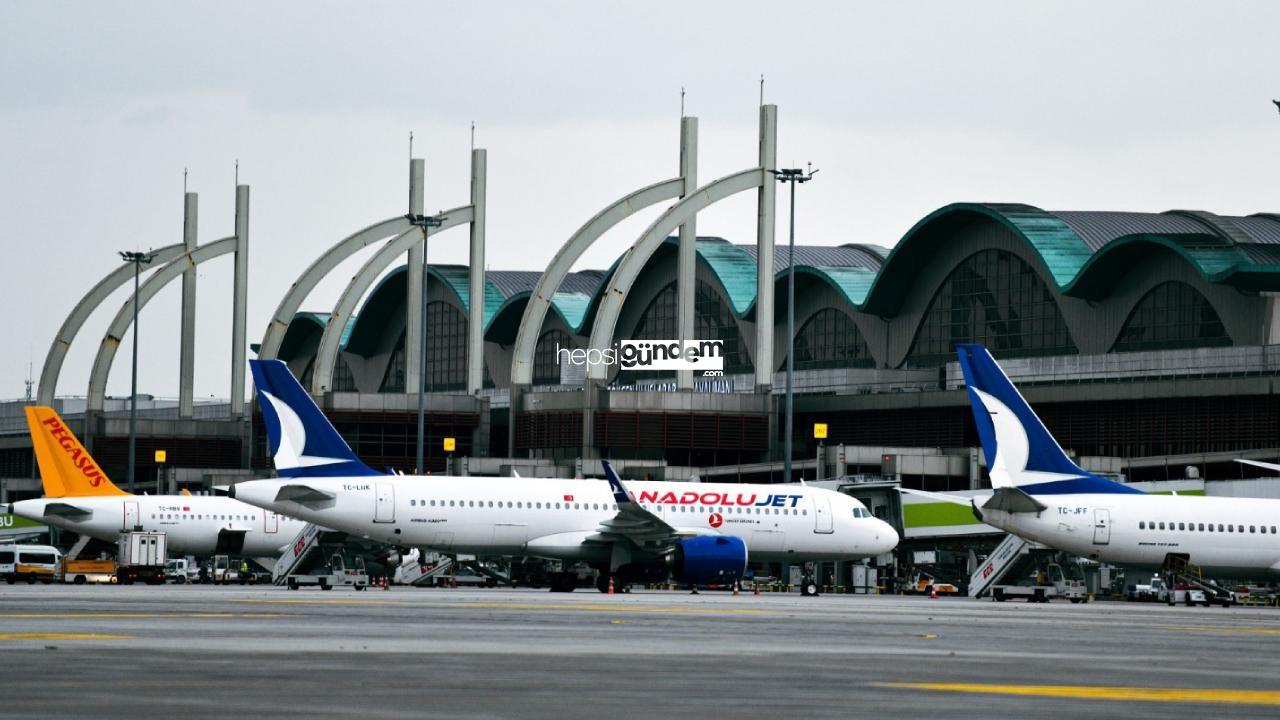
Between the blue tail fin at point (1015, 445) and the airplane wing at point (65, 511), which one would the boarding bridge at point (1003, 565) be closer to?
the blue tail fin at point (1015, 445)

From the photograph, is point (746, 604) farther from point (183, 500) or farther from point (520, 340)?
point (520, 340)

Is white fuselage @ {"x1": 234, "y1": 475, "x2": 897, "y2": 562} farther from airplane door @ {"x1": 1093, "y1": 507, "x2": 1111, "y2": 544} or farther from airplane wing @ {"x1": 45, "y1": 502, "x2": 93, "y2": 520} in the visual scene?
airplane wing @ {"x1": 45, "y1": 502, "x2": 93, "y2": 520}

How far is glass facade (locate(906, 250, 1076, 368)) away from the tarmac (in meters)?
67.5

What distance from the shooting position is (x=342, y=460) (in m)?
56.5

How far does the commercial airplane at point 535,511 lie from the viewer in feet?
181

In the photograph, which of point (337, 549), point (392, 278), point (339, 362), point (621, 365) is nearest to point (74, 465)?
point (337, 549)

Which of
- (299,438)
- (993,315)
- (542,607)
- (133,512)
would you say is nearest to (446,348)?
(993,315)

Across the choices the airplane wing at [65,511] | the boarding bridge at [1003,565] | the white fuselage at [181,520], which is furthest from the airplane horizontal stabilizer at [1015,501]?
the airplane wing at [65,511]

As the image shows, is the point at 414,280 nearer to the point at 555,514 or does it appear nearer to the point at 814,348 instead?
the point at 814,348

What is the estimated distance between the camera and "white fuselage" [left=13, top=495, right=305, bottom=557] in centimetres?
7319

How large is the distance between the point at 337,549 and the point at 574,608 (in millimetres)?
23938

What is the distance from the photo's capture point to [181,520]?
245 ft

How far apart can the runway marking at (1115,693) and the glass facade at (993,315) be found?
8715 cm

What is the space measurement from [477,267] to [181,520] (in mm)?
37955
